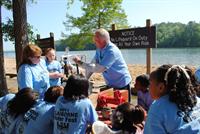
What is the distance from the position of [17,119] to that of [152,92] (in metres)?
2.02

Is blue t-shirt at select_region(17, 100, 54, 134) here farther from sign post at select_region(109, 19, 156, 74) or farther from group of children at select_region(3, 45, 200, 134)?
sign post at select_region(109, 19, 156, 74)

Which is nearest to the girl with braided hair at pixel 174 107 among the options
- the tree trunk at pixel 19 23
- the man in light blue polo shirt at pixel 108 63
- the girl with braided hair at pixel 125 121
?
the girl with braided hair at pixel 125 121

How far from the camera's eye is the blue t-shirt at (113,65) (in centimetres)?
539

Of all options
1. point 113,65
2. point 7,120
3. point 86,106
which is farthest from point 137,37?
point 86,106

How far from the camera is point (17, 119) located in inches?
165

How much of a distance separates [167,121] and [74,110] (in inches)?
50.2

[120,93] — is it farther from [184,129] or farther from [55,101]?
[184,129]

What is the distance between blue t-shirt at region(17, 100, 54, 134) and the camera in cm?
400

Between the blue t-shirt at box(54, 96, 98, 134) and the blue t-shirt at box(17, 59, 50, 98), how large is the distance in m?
1.42

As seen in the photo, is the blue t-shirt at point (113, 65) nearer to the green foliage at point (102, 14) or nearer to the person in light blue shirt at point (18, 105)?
the person in light blue shirt at point (18, 105)

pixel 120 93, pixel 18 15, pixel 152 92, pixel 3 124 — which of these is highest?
pixel 18 15

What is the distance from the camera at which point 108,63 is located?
5.38 metres

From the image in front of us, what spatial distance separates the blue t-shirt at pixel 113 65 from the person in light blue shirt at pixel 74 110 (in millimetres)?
1686

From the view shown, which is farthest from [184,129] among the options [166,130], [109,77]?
[109,77]
